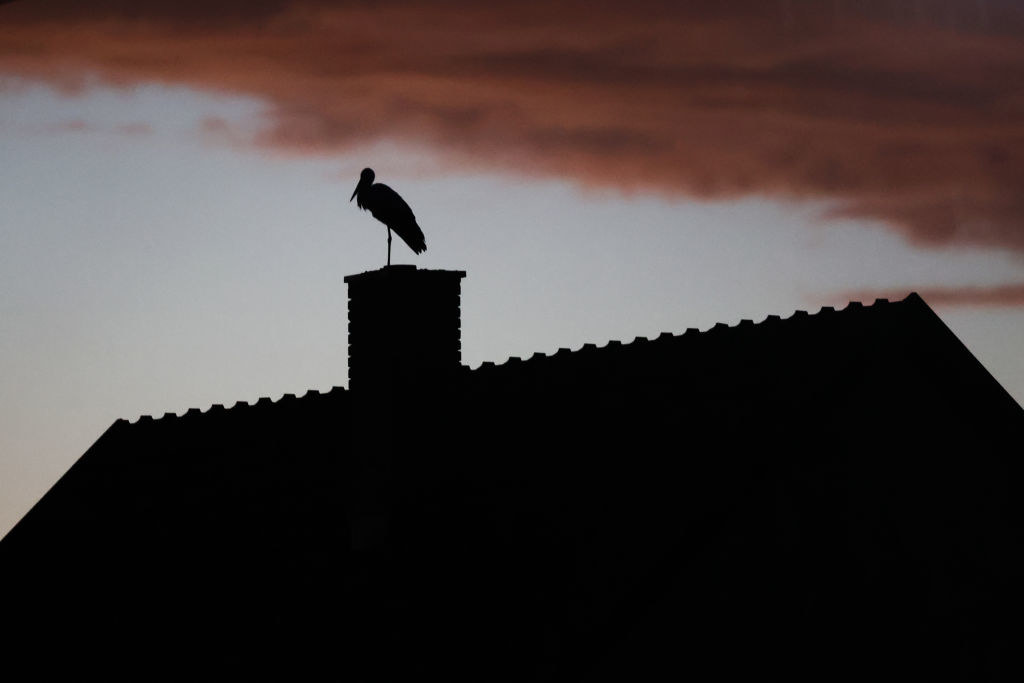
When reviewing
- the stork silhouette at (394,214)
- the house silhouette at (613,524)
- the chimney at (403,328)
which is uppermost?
the stork silhouette at (394,214)

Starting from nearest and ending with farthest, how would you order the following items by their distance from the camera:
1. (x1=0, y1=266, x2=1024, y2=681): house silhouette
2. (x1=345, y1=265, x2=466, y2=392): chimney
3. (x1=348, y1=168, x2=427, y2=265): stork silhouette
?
(x1=0, y1=266, x2=1024, y2=681): house silhouette → (x1=345, y1=265, x2=466, y2=392): chimney → (x1=348, y1=168, x2=427, y2=265): stork silhouette

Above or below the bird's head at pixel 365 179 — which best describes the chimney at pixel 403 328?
below

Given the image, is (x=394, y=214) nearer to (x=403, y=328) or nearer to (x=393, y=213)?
(x=393, y=213)

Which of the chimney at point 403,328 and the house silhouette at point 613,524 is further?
the chimney at point 403,328

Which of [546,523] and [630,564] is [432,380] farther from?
[630,564]

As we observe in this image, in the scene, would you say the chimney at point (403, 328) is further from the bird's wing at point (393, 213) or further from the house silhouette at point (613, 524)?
Answer: the bird's wing at point (393, 213)

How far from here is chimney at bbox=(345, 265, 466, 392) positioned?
18.6 metres

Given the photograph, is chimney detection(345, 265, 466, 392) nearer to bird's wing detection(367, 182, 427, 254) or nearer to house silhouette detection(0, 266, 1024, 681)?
house silhouette detection(0, 266, 1024, 681)

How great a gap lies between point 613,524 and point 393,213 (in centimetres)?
533

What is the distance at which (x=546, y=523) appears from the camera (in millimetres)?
16750

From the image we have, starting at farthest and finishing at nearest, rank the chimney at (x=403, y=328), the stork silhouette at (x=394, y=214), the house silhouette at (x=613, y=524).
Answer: the stork silhouette at (x=394, y=214), the chimney at (x=403, y=328), the house silhouette at (x=613, y=524)

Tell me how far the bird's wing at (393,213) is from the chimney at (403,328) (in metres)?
0.67

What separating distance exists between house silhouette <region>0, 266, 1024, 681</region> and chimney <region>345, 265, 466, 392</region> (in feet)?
0.11

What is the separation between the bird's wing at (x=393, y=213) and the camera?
63.9 ft
